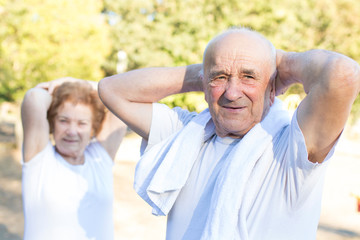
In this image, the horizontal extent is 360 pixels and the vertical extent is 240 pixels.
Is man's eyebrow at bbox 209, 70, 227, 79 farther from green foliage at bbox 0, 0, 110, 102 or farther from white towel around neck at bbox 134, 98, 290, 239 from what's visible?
green foliage at bbox 0, 0, 110, 102

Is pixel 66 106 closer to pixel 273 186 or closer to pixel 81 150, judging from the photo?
pixel 81 150

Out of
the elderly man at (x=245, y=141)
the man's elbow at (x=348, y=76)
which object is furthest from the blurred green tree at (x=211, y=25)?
the man's elbow at (x=348, y=76)

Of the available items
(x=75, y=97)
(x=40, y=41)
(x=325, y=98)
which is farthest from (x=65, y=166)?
(x=40, y=41)

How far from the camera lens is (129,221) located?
6.72m

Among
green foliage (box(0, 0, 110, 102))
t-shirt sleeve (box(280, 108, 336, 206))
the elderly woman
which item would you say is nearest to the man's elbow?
t-shirt sleeve (box(280, 108, 336, 206))

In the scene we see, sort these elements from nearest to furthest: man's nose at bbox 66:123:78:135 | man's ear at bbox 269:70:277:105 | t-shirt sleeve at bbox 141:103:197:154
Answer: man's ear at bbox 269:70:277:105, t-shirt sleeve at bbox 141:103:197:154, man's nose at bbox 66:123:78:135

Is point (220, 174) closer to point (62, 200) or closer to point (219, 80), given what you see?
point (219, 80)

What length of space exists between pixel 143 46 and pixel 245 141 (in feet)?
62.4

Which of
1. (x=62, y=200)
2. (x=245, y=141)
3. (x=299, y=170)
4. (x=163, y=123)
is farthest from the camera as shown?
(x=62, y=200)

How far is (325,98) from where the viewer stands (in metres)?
1.39

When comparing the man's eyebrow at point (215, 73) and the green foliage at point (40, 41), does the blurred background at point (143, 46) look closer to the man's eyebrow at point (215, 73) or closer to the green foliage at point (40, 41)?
the green foliage at point (40, 41)

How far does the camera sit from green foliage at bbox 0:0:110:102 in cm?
1102

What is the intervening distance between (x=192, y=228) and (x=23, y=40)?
35.4 feet

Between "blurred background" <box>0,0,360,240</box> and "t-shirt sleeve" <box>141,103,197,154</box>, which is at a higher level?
A: "t-shirt sleeve" <box>141,103,197,154</box>
